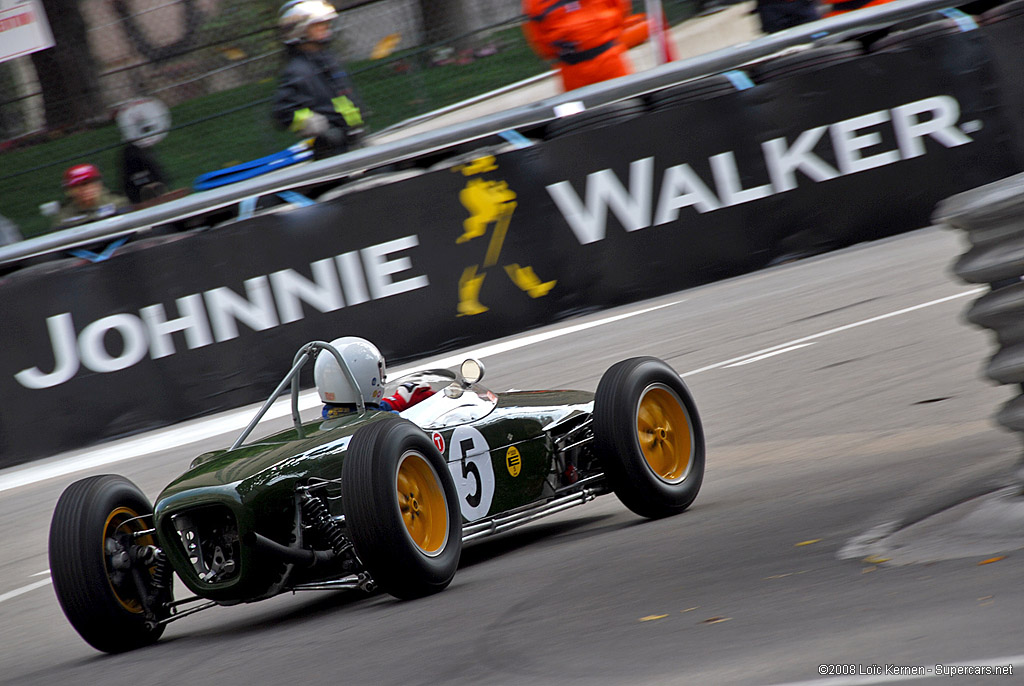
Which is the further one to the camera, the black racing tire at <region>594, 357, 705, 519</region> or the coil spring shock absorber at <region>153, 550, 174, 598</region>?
the black racing tire at <region>594, 357, 705, 519</region>

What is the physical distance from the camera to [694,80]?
11703 mm

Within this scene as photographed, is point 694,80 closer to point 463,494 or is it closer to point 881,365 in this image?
point 881,365

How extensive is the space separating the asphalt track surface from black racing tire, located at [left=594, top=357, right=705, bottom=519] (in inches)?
6.8

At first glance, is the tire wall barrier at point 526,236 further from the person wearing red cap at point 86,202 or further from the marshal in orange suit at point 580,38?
the person wearing red cap at point 86,202

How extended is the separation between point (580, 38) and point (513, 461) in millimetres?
6822

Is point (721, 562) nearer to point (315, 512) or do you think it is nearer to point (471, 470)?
point (471, 470)

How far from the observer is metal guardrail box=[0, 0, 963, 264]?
11344 mm

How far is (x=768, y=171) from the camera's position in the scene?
37.9 feet

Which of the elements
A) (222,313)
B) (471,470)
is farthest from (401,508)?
(222,313)

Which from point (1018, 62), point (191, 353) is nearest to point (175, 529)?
point (191, 353)

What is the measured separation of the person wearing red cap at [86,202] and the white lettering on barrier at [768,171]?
395 cm

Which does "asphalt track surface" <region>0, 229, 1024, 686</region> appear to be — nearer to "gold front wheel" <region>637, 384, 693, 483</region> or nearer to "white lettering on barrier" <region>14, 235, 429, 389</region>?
"gold front wheel" <region>637, 384, 693, 483</region>

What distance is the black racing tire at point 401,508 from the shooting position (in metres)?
5.14

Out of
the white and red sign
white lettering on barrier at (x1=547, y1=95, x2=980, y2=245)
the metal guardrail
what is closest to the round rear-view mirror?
white lettering on barrier at (x1=547, y1=95, x2=980, y2=245)
